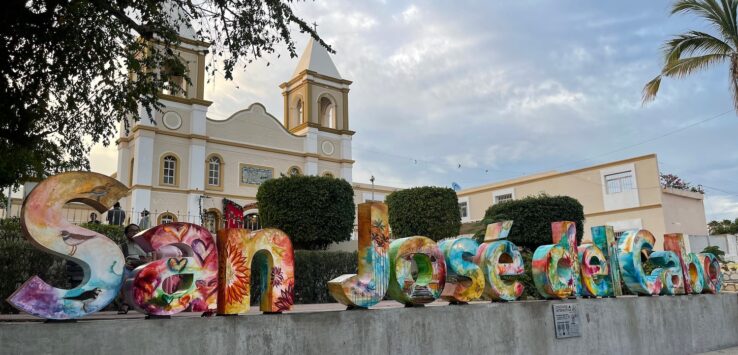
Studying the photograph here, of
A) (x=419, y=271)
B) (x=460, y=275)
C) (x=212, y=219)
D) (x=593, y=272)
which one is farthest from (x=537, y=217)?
(x=212, y=219)

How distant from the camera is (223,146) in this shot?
28.3 meters

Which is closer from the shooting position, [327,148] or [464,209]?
[327,148]

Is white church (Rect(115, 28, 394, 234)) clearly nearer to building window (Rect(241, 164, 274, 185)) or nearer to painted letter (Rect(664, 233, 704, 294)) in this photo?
building window (Rect(241, 164, 274, 185))

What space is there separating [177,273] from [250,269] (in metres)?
0.76

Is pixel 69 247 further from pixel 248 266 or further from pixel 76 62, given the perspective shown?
pixel 76 62

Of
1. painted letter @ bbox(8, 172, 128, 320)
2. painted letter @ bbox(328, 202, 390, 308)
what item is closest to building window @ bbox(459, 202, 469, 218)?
painted letter @ bbox(328, 202, 390, 308)

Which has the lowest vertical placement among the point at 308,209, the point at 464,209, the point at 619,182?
the point at 308,209

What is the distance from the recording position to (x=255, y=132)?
29.7m

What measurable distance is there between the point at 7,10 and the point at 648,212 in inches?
992

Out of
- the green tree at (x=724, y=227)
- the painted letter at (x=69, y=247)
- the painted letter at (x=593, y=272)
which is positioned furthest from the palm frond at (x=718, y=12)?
the green tree at (x=724, y=227)

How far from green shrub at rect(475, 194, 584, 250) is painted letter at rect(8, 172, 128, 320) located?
1500 centimetres

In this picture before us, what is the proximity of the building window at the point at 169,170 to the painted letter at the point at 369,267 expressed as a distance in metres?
21.8

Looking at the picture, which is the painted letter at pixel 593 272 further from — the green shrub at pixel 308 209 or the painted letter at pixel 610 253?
the green shrub at pixel 308 209

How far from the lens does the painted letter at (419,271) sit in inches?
259
